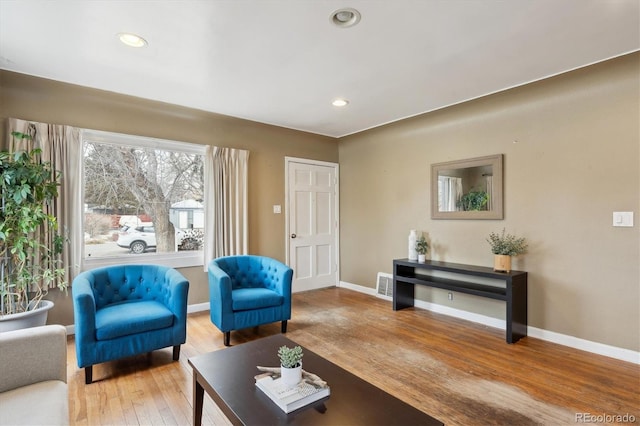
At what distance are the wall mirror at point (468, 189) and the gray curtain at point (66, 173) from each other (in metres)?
4.13

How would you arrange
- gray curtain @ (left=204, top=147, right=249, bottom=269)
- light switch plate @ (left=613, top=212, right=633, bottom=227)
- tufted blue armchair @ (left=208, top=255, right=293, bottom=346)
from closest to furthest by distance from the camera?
light switch plate @ (left=613, top=212, right=633, bottom=227)
tufted blue armchair @ (left=208, top=255, right=293, bottom=346)
gray curtain @ (left=204, top=147, right=249, bottom=269)

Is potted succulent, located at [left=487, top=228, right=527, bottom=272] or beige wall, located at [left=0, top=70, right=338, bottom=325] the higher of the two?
beige wall, located at [left=0, top=70, right=338, bottom=325]

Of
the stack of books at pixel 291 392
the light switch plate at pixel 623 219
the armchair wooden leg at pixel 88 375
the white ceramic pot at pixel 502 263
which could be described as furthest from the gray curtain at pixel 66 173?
the light switch plate at pixel 623 219

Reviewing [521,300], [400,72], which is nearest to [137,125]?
[400,72]

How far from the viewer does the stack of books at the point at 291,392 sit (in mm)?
1460

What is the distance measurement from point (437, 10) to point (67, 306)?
14.1 feet

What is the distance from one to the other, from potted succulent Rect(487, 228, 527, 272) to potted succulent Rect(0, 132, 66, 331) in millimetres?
4363

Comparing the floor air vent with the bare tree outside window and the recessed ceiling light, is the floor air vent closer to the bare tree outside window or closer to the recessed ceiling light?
the bare tree outside window

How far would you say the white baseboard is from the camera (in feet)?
9.42

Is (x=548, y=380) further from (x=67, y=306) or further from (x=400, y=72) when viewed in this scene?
(x=67, y=306)

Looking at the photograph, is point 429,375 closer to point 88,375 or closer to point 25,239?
point 88,375

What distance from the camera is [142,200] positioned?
402cm

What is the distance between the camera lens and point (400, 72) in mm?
3088

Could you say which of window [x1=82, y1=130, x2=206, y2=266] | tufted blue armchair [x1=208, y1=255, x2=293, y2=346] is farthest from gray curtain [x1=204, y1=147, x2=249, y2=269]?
tufted blue armchair [x1=208, y1=255, x2=293, y2=346]
